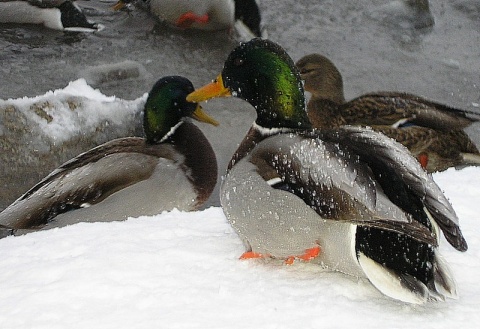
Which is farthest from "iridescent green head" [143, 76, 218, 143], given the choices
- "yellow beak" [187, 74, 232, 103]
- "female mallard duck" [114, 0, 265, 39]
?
"female mallard duck" [114, 0, 265, 39]

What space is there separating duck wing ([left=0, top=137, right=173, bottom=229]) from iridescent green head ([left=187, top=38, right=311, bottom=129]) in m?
1.70

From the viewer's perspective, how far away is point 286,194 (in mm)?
2742

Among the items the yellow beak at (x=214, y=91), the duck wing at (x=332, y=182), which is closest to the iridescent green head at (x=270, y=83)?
the yellow beak at (x=214, y=91)

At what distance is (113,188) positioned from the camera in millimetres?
4934

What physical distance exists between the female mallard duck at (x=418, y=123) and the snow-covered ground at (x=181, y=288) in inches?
88.8

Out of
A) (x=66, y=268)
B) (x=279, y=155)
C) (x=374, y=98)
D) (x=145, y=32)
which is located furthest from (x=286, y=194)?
(x=145, y=32)

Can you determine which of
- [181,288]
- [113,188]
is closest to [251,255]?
[181,288]

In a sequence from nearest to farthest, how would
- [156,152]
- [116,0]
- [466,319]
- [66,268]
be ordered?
[466,319] → [66,268] → [156,152] → [116,0]

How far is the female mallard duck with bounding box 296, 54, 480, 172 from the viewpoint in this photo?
534cm

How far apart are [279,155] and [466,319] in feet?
2.64

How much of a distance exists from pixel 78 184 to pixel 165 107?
900 mm

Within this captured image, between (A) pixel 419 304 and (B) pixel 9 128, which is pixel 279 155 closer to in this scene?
(A) pixel 419 304

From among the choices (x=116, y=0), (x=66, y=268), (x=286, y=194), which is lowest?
(x=116, y=0)

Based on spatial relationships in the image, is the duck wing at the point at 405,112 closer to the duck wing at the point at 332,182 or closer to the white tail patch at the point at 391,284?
the duck wing at the point at 332,182
